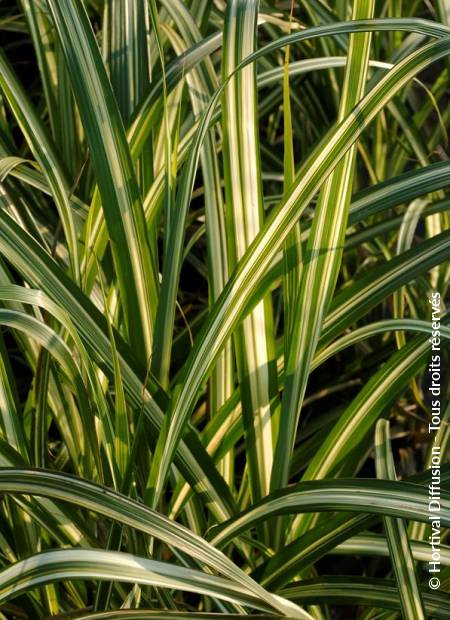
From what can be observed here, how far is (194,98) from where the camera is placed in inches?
33.3

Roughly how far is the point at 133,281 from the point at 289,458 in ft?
0.65

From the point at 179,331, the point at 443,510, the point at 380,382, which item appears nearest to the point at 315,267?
the point at 380,382

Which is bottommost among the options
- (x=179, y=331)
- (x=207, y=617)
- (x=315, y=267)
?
(x=207, y=617)

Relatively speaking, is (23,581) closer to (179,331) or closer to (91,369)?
(91,369)

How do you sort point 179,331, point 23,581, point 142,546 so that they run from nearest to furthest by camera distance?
point 23,581, point 142,546, point 179,331

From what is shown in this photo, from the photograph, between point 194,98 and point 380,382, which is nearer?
point 380,382

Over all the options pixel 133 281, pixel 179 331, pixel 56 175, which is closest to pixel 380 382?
pixel 133 281

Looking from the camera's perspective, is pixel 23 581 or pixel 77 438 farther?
pixel 77 438

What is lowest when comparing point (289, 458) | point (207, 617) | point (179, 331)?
point (207, 617)

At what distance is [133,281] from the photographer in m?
0.67

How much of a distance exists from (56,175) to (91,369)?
19 cm

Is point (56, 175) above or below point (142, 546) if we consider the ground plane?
above

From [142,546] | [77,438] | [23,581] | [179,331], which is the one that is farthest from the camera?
[179,331]

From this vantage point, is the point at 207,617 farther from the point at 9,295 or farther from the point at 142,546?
the point at 9,295
